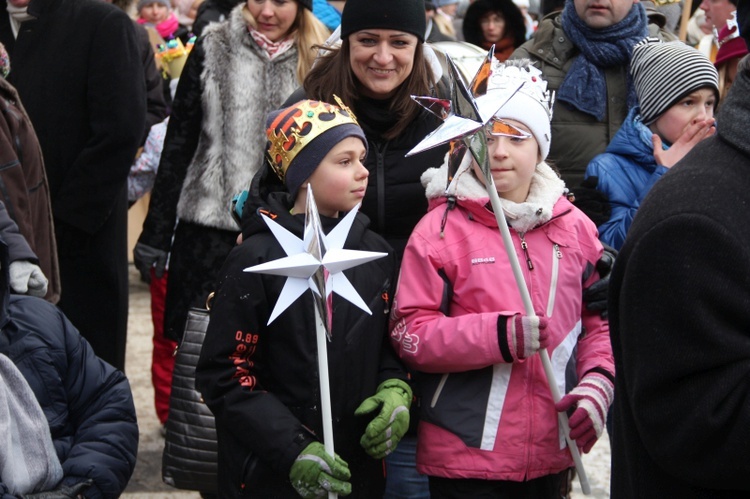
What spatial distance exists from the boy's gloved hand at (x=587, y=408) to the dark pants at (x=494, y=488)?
183 millimetres

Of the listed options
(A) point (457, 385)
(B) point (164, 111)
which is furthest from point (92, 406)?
(B) point (164, 111)

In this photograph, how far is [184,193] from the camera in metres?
4.82

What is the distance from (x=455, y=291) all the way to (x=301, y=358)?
0.47 metres

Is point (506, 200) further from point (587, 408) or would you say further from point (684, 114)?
point (684, 114)

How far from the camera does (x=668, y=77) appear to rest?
12.9ft

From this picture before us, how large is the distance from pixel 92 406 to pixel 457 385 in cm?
101

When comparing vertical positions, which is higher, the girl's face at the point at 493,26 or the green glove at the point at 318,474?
the green glove at the point at 318,474

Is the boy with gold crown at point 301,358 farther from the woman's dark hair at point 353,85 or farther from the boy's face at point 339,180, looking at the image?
the woman's dark hair at point 353,85

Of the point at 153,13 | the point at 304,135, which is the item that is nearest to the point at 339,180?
the point at 304,135

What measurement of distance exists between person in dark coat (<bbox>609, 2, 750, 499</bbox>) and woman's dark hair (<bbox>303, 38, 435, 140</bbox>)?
1735 mm

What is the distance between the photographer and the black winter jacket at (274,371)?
3.07 m

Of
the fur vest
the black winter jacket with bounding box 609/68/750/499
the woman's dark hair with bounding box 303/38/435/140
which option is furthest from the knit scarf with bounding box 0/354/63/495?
the fur vest

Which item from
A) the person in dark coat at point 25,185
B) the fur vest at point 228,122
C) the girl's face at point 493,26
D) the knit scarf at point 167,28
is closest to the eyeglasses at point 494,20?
the girl's face at point 493,26

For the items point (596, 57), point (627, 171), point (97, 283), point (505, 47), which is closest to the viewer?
point (627, 171)
